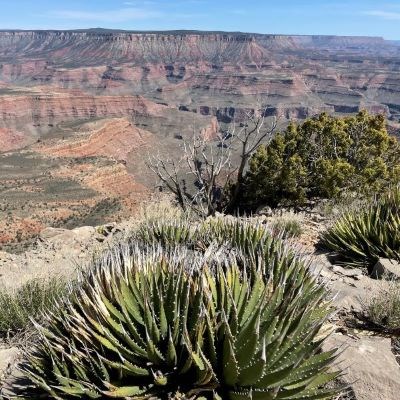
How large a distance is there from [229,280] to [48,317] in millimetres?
1320

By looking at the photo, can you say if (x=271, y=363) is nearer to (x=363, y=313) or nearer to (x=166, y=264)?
(x=166, y=264)

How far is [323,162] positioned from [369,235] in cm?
714

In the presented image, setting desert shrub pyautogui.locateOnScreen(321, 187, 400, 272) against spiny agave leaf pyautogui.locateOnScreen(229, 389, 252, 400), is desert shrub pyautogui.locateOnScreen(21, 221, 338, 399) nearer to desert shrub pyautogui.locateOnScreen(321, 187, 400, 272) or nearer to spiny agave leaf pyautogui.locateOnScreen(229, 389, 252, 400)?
spiny agave leaf pyautogui.locateOnScreen(229, 389, 252, 400)

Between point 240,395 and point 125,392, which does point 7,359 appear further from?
point 240,395

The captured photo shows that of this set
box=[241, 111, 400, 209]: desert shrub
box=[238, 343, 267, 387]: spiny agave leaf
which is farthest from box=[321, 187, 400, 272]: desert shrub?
box=[241, 111, 400, 209]: desert shrub

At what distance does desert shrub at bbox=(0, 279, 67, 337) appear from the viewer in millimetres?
4938

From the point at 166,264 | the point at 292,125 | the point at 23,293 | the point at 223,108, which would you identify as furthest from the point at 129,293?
the point at 223,108

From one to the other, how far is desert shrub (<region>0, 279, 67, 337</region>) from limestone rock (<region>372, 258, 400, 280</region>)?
3.53 metres

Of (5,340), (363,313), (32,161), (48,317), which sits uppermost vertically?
(48,317)

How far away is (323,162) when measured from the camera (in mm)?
13477

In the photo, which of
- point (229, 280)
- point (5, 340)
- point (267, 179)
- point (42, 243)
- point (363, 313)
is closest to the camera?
point (229, 280)

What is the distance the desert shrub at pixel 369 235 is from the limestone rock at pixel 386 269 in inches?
9.6

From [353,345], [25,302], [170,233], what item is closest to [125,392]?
[353,345]

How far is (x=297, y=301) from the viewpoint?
11.1 ft
